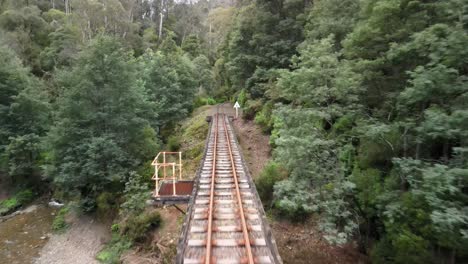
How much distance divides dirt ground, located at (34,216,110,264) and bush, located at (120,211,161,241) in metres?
2.32

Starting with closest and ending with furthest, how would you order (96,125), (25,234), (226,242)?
(226,242), (25,234), (96,125)

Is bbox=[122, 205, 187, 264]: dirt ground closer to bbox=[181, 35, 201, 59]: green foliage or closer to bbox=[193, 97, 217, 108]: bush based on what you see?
bbox=[193, 97, 217, 108]: bush

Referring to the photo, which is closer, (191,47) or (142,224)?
(142,224)

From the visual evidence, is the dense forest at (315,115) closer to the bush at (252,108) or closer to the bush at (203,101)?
the bush at (252,108)

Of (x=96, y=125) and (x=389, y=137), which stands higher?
(x=389, y=137)

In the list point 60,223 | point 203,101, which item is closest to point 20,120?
point 60,223

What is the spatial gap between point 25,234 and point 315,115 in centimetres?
1846

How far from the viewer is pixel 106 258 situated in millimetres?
15039

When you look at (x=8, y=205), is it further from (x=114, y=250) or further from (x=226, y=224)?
(x=226, y=224)

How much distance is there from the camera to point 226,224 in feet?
30.4

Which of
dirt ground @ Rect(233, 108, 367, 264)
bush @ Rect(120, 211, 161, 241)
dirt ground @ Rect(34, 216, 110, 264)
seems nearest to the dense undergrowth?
dirt ground @ Rect(233, 108, 367, 264)

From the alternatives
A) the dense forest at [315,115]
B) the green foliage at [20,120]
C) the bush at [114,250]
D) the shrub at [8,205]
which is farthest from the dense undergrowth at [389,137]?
the green foliage at [20,120]

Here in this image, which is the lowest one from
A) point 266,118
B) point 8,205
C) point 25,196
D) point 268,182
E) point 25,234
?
point 25,234

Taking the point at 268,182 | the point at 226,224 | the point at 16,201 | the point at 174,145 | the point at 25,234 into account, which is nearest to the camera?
the point at 226,224
